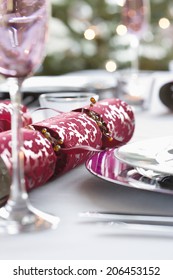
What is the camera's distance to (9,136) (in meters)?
0.64

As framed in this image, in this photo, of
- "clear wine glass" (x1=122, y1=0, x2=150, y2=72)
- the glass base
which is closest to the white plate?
the glass base

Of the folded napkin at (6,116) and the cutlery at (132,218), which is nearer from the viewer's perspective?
the cutlery at (132,218)

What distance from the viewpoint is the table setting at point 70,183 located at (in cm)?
53

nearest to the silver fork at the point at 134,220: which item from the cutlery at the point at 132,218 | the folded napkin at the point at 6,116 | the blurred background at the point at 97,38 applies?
the cutlery at the point at 132,218

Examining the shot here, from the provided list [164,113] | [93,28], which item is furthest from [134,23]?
[93,28]

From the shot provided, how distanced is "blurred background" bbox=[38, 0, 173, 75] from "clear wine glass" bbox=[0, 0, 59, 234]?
8.26ft

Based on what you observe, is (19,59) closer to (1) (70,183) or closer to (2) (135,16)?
(1) (70,183)

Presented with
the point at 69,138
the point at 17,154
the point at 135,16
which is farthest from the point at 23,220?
the point at 135,16

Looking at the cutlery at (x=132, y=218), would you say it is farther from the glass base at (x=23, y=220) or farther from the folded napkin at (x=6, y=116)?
the folded napkin at (x=6, y=116)

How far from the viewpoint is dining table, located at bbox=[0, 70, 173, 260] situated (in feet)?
1.67

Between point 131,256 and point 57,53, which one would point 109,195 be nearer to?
point 131,256

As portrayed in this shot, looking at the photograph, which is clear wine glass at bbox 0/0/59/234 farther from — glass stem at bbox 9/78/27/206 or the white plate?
the white plate

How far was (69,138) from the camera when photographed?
2.39ft

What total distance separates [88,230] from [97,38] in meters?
2.73
